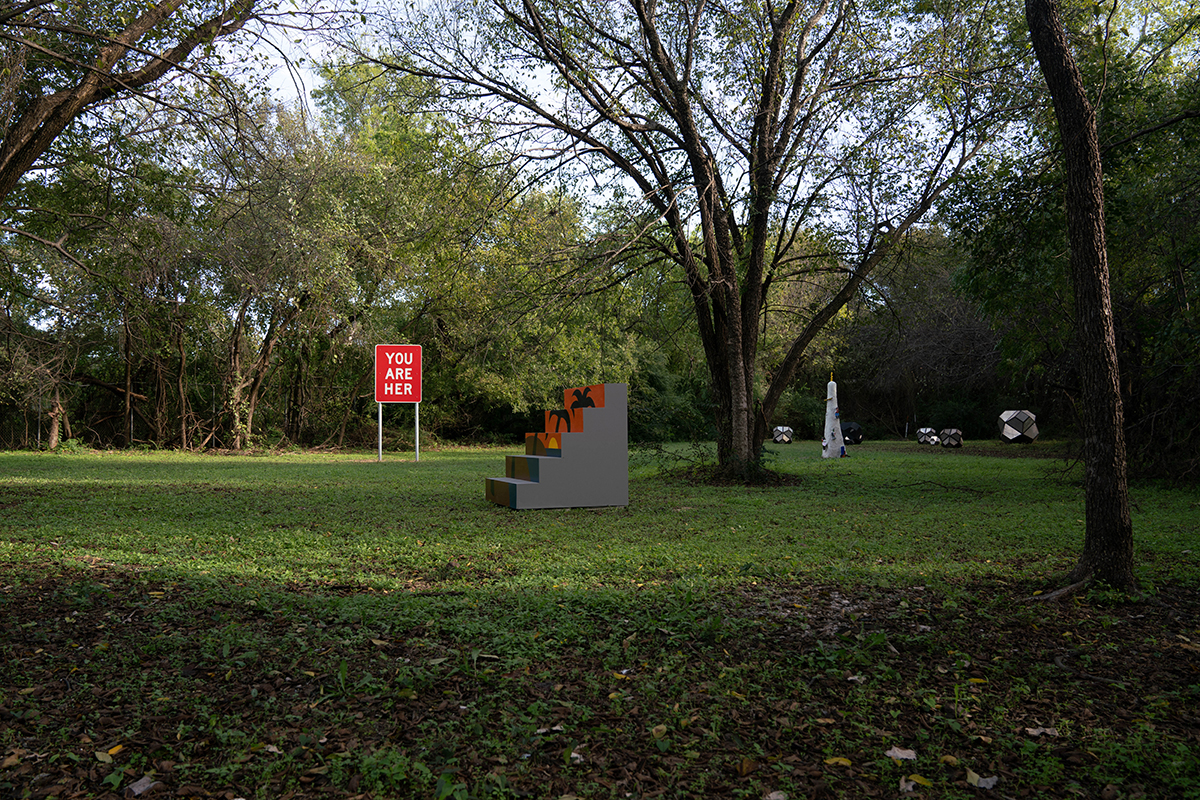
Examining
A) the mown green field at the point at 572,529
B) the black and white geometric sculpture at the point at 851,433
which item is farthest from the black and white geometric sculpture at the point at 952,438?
the mown green field at the point at 572,529

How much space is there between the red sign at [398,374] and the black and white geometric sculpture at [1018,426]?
16133 millimetres

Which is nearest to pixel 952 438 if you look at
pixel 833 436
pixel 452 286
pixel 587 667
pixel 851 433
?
pixel 851 433

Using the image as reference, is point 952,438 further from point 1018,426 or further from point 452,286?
point 452,286

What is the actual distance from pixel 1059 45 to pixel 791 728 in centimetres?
423

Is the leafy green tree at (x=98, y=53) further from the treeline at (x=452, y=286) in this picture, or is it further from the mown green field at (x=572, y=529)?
the mown green field at (x=572, y=529)

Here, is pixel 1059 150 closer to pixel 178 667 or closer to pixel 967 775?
pixel 967 775

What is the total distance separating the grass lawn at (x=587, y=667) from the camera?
2432mm

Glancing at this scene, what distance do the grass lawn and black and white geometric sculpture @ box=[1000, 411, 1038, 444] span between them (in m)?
15.5

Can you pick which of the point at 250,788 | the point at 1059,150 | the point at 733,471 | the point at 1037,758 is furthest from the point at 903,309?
A: the point at 250,788

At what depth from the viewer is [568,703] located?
9.57ft

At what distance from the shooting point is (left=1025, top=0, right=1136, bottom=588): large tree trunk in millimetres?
4152

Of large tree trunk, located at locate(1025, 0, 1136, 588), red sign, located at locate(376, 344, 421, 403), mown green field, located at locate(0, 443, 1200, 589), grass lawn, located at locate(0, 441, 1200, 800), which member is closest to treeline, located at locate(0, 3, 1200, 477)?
large tree trunk, located at locate(1025, 0, 1136, 588)

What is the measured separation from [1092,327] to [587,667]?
11.1 ft

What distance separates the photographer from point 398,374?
17.7 metres
